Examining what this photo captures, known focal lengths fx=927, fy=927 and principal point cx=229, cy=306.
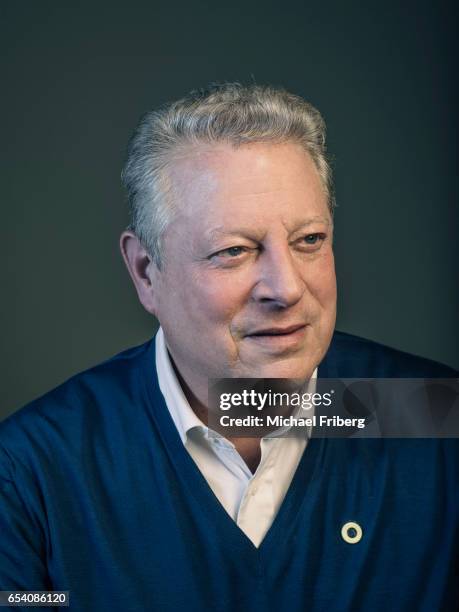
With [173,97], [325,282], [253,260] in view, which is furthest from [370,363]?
[173,97]

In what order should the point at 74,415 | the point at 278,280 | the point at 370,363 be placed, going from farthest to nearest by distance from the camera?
the point at 370,363
the point at 74,415
the point at 278,280

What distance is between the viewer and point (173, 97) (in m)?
2.07

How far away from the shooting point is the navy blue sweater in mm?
1541

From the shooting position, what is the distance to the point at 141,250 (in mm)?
1688

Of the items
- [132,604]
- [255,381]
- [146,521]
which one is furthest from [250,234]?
[132,604]

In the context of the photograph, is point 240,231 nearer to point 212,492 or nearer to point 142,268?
point 142,268

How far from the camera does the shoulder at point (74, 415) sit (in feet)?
5.38

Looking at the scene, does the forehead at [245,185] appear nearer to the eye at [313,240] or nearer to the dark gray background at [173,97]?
the eye at [313,240]

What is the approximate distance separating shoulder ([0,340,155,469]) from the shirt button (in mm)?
428

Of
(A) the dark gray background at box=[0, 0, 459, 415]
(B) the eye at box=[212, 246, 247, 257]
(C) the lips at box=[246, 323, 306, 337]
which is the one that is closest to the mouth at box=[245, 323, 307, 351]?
(C) the lips at box=[246, 323, 306, 337]

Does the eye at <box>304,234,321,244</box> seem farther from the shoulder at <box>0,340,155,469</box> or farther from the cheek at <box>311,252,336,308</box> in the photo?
the shoulder at <box>0,340,155,469</box>

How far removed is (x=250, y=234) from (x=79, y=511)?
1.83 ft

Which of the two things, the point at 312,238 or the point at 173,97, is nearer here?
the point at 312,238

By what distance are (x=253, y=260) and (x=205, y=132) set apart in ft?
0.76
